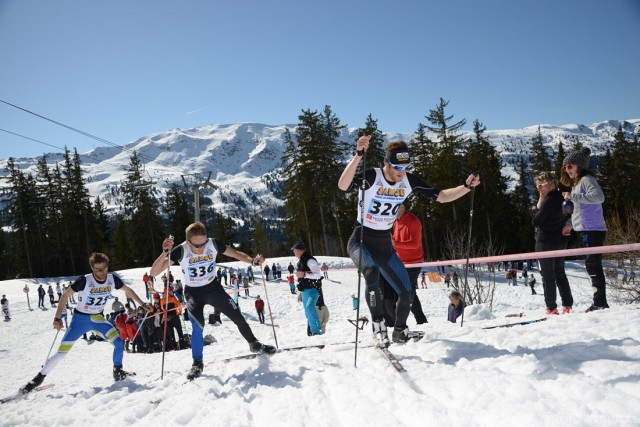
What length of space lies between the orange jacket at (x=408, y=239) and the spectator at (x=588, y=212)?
2407mm

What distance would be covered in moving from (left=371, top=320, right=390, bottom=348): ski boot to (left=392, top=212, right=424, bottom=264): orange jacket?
249cm

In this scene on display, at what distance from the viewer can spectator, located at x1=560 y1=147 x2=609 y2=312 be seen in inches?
207

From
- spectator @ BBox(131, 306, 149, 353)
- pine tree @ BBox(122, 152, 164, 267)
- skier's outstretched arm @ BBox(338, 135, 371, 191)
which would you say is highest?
pine tree @ BBox(122, 152, 164, 267)

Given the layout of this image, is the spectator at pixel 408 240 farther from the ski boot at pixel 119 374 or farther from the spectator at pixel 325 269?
the spectator at pixel 325 269

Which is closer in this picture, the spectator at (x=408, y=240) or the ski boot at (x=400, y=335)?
the ski boot at (x=400, y=335)

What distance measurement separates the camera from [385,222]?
4.69m

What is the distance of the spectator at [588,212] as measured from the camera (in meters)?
5.26

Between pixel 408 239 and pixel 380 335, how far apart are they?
110 inches

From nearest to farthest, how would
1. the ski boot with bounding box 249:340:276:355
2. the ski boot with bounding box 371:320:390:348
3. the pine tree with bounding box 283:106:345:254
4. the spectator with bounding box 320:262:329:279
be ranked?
1. the ski boot with bounding box 371:320:390:348
2. the ski boot with bounding box 249:340:276:355
3. the spectator with bounding box 320:262:329:279
4. the pine tree with bounding box 283:106:345:254

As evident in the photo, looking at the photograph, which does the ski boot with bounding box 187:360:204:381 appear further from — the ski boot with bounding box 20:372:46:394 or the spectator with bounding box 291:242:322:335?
the spectator with bounding box 291:242:322:335

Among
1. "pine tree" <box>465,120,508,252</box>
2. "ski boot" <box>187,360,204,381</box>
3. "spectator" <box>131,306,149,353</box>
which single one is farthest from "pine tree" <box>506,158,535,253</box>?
"ski boot" <box>187,360,204,381</box>

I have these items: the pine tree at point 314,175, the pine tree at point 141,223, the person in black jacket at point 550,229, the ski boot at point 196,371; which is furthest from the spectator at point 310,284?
the pine tree at point 141,223

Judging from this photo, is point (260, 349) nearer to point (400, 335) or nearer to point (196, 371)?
point (196, 371)

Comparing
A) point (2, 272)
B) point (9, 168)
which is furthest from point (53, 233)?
point (2, 272)
